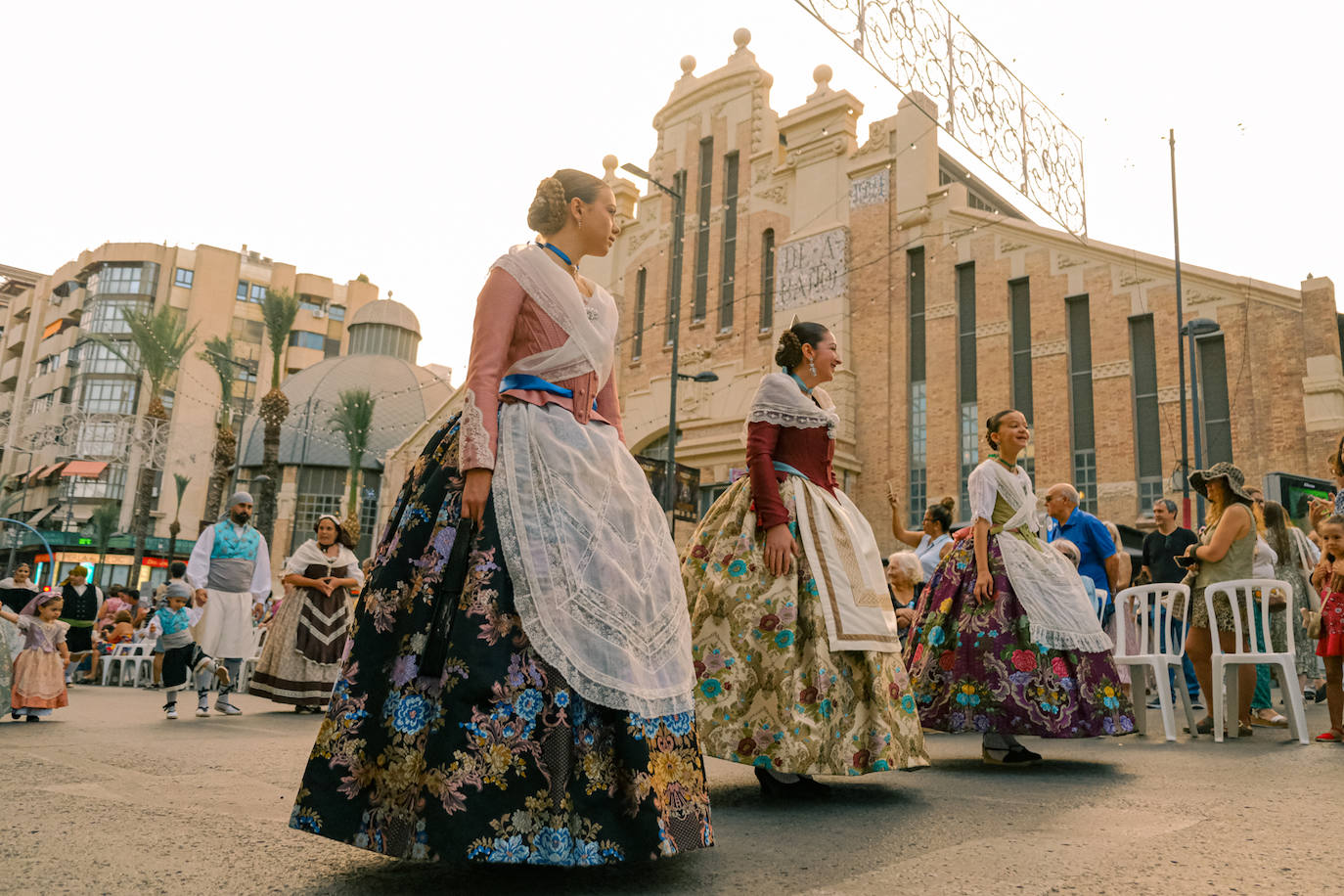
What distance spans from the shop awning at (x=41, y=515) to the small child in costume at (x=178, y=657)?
154 feet

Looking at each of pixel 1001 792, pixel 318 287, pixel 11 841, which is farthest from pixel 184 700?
pixel 318 287

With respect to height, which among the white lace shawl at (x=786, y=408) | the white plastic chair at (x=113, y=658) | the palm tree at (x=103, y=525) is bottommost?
the white plastic chair at (x=113, y=658)

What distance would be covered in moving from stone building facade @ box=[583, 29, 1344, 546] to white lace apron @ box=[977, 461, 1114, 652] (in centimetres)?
1588

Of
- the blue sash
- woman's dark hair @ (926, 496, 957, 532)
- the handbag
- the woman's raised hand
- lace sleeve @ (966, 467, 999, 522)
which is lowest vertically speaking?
the handbag

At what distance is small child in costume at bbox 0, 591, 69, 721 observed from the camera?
770cm

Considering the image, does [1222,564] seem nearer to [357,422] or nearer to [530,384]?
[530,384]

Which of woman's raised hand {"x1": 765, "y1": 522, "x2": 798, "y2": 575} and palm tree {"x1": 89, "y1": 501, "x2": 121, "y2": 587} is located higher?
palm tree {"x1": 89, "y1": 501, "x2": 121, "y2": 587}

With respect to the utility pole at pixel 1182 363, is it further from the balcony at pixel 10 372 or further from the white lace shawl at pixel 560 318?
the balcony at pixel 10 372

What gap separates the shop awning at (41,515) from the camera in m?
49.6

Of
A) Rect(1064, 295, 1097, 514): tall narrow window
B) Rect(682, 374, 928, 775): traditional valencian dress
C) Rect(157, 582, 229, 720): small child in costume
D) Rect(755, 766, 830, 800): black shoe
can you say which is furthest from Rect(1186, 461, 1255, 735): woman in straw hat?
Rect(1064, 295, 1097, 514): tall narrow window

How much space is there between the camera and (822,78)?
27.1 m

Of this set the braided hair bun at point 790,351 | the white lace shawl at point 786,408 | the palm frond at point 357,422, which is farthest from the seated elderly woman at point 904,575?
the palm frond at point 357,422

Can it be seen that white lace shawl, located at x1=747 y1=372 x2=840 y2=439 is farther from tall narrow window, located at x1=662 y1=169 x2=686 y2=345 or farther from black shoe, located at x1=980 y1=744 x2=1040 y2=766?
tall narrow window, located at x1=662 y1=169 x2=686 y2=345

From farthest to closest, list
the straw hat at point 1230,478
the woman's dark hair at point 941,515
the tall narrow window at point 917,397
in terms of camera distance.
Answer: the tall narrow window at point 917,397 → the woman's dark hair at point 941,515 → the straw hat at point 1230,478
